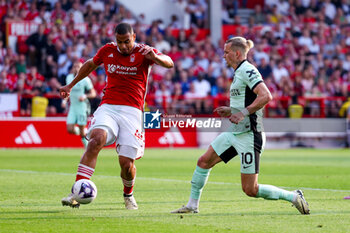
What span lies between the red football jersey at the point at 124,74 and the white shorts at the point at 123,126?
104mm

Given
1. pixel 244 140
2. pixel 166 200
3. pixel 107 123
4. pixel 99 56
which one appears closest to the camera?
pixel 244 140

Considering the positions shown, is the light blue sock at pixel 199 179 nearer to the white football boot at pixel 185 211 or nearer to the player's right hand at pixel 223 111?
the white football boot at pixel 185 211

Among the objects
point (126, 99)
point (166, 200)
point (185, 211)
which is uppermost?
point (126, 99)

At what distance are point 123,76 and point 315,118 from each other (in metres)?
19.8

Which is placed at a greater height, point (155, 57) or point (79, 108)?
point (155, 57)

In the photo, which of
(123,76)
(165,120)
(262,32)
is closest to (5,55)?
(165,120)

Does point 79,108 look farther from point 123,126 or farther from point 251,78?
point 251,78

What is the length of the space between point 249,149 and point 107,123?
1.78 meters

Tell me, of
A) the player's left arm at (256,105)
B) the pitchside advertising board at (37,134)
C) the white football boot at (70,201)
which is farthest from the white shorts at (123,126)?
the pitchside advertising board at (37,134)

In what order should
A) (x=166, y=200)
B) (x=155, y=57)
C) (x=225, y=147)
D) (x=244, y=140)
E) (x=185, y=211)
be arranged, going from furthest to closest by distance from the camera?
(x=166, y=200), (x=155, y=57), (x=185, y=211), (x=225, y=147), (x=244, y=140)

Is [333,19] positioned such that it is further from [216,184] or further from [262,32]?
[216,184]

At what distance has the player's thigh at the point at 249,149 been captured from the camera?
8.31 meters

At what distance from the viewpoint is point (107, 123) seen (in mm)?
8844

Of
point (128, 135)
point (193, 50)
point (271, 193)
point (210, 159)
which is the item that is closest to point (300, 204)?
point (271, 193)
